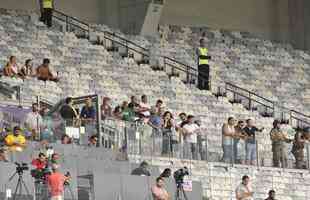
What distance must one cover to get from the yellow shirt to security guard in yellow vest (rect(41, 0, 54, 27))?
1203 cm

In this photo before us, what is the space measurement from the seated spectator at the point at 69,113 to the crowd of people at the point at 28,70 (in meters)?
2.89

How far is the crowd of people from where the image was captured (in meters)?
32.6

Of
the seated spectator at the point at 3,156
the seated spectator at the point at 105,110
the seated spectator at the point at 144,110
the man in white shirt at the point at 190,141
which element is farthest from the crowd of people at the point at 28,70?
the seated spectator at the point at 3,156

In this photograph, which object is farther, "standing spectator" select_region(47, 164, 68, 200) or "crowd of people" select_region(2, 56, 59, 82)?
"crowd of people" select_region(2, 56, 59, 82)

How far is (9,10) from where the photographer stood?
133ft

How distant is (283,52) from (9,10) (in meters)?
9.51

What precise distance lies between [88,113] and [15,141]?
2988mm

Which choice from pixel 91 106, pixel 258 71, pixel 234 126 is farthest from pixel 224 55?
pixel 91 106

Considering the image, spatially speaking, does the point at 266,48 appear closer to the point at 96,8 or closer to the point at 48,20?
the point at 96,8

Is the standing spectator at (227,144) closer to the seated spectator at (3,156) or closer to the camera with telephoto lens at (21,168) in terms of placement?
the seated spectator at (3,156)

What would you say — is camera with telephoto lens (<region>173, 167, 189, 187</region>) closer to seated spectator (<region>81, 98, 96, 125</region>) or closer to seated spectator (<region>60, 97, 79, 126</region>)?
seated spectator (<region>81, 98, 96, 125</region>)

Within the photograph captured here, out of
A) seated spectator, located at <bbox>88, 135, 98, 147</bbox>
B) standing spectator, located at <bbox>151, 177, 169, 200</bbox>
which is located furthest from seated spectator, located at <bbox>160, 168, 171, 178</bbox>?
seated spectator, located at <bbox>88, 135, 98, 147</bbox>

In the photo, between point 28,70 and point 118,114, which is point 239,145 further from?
point 28,70

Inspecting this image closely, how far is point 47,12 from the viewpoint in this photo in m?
39.8
